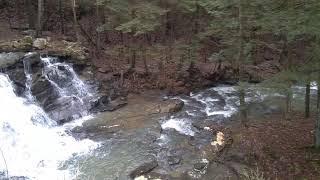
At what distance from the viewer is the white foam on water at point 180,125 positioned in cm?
2020

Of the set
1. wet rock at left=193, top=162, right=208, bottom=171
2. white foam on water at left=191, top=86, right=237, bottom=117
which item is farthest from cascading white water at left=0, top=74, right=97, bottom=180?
white foam on water at left=191, top=86, right=237, bottom=117

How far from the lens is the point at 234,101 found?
25297mm

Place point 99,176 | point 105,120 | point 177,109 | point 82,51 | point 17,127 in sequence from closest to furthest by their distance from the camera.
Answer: point 99,176 → point 17,127 → point 105,120 → point 177,109 → point 82,51

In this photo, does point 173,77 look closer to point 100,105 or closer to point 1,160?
point 100,105

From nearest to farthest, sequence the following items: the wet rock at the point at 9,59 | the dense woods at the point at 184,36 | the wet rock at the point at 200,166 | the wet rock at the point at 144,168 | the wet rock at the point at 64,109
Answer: the wet rock at the point at 144,168
the wet rock at the point at 200,166
the dense woods at the point at 184,36
the wet rock at the point at 64,109
the wet rock at the point at 9,59

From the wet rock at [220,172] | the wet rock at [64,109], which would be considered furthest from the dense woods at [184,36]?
the wet rock at [64,109]

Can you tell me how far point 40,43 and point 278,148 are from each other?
15128 mm

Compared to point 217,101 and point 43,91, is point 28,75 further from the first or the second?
point 217,101

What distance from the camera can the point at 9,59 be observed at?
918 inches

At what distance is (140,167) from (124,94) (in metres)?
8.90

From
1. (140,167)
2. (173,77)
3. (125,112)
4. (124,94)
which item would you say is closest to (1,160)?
(140,167)

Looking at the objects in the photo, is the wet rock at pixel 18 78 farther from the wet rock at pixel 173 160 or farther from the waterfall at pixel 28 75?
the wet rock at pixel 173 160

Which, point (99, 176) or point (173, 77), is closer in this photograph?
point (99, 176)

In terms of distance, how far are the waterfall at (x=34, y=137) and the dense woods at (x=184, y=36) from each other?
5019 millimetres
